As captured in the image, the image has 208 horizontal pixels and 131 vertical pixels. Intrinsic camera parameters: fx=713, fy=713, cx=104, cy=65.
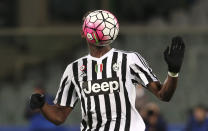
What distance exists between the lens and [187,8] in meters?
15.0

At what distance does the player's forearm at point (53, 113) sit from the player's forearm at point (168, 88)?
85 cm

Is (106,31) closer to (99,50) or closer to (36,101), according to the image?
(99,50)

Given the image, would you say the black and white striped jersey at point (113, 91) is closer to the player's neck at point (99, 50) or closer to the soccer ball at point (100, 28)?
the player's neck at point (99, 50)

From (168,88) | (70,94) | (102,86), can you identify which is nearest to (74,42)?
(70,94)

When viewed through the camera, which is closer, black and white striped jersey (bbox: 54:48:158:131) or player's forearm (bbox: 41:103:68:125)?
black and white striped jersey (bbox: 54:48:158:131)

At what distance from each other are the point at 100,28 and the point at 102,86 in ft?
1.34

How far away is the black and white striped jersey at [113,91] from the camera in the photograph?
4.92 meters

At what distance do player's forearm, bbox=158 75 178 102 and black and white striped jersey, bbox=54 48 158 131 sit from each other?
19 centimetres

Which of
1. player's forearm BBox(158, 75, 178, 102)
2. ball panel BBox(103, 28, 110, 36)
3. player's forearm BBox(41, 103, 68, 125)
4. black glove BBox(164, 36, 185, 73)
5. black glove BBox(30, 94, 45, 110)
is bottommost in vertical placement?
player's forearm BBox(41, 103, 68, 125)

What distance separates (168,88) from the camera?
15.4 ft

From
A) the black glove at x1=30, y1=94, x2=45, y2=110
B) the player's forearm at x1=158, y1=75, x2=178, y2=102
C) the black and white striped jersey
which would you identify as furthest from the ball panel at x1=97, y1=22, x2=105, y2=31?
the black glove at x1=30, y1=94, x2=45, y2=110

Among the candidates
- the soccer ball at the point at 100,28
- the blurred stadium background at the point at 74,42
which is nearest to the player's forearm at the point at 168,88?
the soccer ball at the point at 100,28

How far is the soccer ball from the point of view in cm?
486

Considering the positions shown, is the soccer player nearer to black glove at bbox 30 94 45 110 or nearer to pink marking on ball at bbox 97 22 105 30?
black glove at bbox 30 94 45 110
